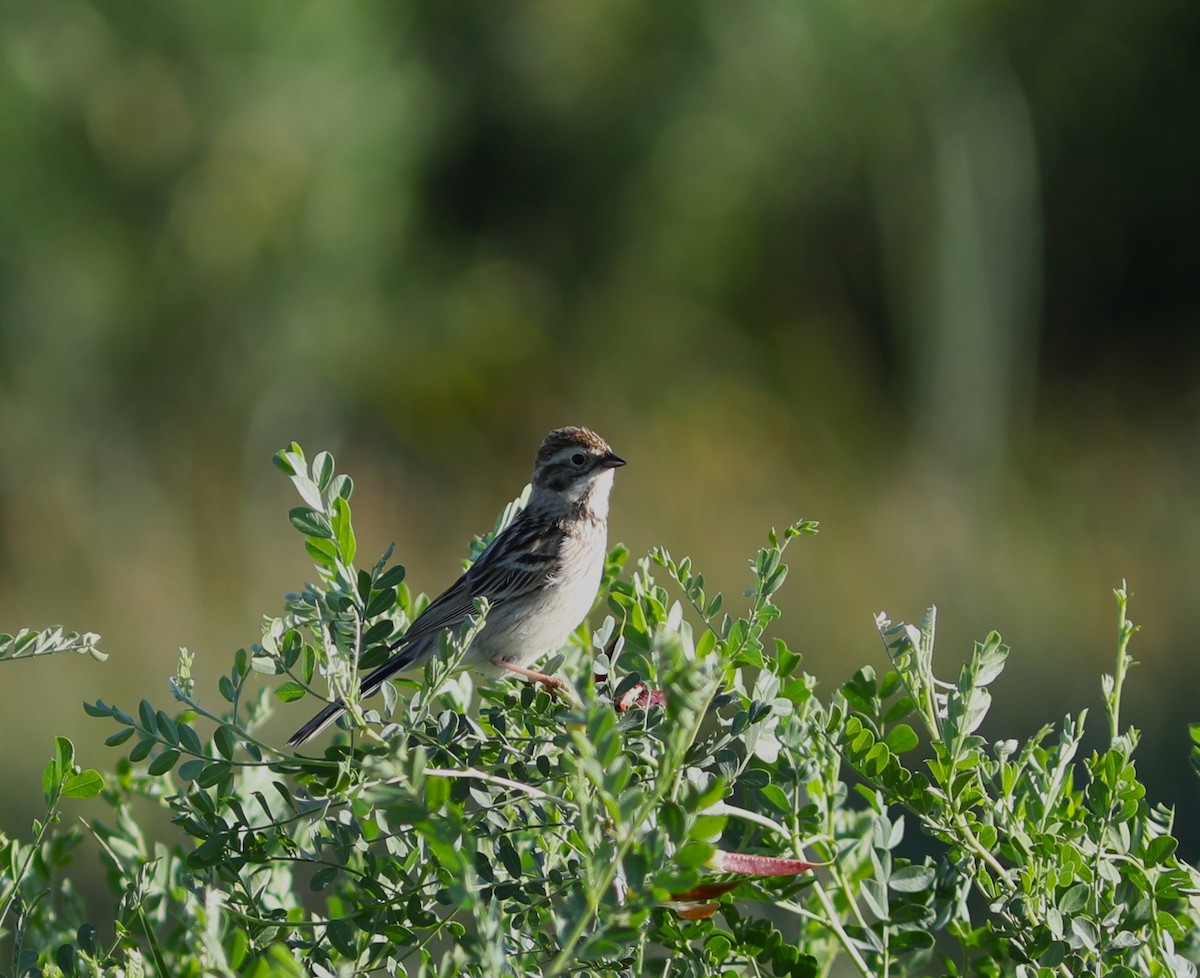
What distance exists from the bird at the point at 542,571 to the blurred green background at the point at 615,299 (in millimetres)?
5052

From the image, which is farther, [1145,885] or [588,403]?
[588,403]

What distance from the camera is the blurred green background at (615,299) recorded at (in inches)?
435

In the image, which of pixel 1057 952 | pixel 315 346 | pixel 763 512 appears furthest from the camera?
pixel 315 346

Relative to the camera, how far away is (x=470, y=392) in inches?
550

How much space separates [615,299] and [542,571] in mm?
11459

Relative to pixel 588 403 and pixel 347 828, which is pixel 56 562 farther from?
pixel 347 828

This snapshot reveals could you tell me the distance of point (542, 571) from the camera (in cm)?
346

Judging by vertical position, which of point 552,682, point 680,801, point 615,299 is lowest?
point 680,801

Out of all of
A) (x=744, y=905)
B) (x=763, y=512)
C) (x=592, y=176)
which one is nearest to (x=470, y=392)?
(x=592, y=176)

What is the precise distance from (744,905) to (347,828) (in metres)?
2.31

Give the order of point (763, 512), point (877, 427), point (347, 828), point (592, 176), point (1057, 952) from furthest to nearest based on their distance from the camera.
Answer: point (592, 176), point (877, 427), point (763, 512), point (347, 828), point (1057, 952)

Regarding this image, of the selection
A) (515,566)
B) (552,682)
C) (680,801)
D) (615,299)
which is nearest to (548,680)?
(552,682)

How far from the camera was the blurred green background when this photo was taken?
36.2ft

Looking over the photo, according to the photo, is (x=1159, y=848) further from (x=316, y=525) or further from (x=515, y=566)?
(x=515, y=566)
